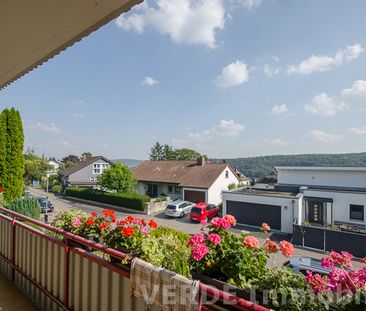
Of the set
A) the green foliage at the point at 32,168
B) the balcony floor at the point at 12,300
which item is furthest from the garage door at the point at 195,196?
the green foliage at the point at 32,168

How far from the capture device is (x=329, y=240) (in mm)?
12945

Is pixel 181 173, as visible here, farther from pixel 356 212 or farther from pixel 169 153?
pixel 169 153

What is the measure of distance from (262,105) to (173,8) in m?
10.2

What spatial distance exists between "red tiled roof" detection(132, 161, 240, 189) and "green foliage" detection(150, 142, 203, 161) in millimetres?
29230

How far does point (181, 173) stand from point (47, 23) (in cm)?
2458

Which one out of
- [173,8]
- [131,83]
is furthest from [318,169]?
[173,8]

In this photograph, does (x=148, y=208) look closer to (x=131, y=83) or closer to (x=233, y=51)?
(x=131, y=83)

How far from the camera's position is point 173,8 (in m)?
2.29

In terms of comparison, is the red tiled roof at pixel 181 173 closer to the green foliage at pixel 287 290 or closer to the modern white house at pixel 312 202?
the modern white house at pixel 312 202

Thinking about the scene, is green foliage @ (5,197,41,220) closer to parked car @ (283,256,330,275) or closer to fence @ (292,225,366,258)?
parked car @ (283,256,330,275)

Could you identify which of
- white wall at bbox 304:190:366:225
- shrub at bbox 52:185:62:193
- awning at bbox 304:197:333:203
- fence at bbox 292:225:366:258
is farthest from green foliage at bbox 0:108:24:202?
shrub at bbox 52:185:62:193

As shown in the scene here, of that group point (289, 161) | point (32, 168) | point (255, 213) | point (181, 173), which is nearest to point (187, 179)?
point (181, 173)

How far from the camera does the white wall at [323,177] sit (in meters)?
17.9

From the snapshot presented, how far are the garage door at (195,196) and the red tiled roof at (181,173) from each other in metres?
0.58
